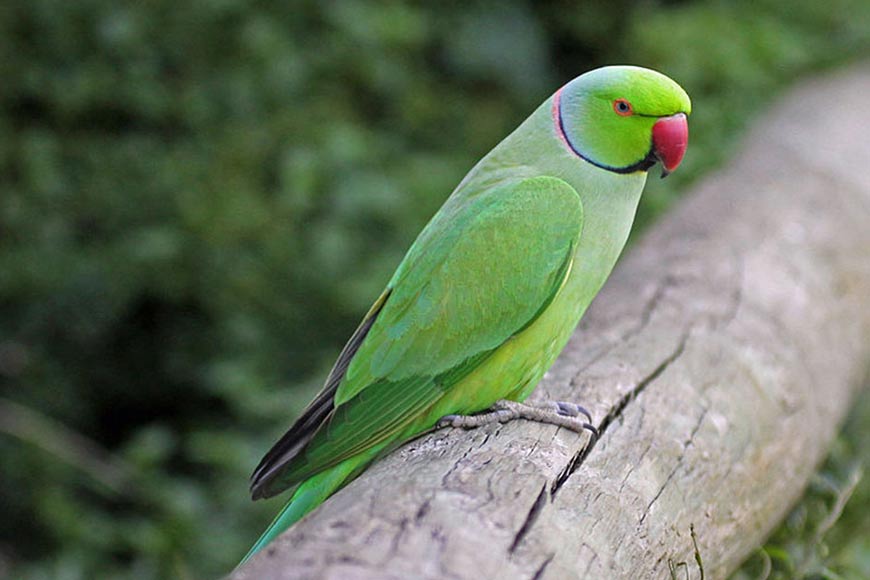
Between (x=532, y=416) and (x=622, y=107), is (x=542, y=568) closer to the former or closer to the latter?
(x=532, y=416)

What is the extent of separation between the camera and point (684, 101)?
1.66 meters

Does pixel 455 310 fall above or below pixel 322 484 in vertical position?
above

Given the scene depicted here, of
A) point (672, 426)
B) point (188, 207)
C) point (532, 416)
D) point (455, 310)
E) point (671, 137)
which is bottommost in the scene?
point (188, 207)

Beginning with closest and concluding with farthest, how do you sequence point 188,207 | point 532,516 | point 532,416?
point 532,516, point 532,416, point 188,207

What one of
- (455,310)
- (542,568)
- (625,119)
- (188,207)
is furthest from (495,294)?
(188,207)

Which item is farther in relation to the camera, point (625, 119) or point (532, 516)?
point (625, 119)

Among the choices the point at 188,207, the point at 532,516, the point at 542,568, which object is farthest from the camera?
the point at 188,207

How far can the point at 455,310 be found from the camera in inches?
62.9

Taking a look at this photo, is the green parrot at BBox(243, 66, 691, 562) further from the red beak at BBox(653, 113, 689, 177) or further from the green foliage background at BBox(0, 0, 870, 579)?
the green foliage background at BBox(0, 0, 870, 579)

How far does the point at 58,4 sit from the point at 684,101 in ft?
7.93

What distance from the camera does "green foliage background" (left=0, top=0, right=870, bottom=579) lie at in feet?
10.5

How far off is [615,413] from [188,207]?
203 centimetres

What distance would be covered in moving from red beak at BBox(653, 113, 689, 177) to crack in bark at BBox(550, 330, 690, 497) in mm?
398

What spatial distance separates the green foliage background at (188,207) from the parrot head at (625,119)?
4.73 ft
